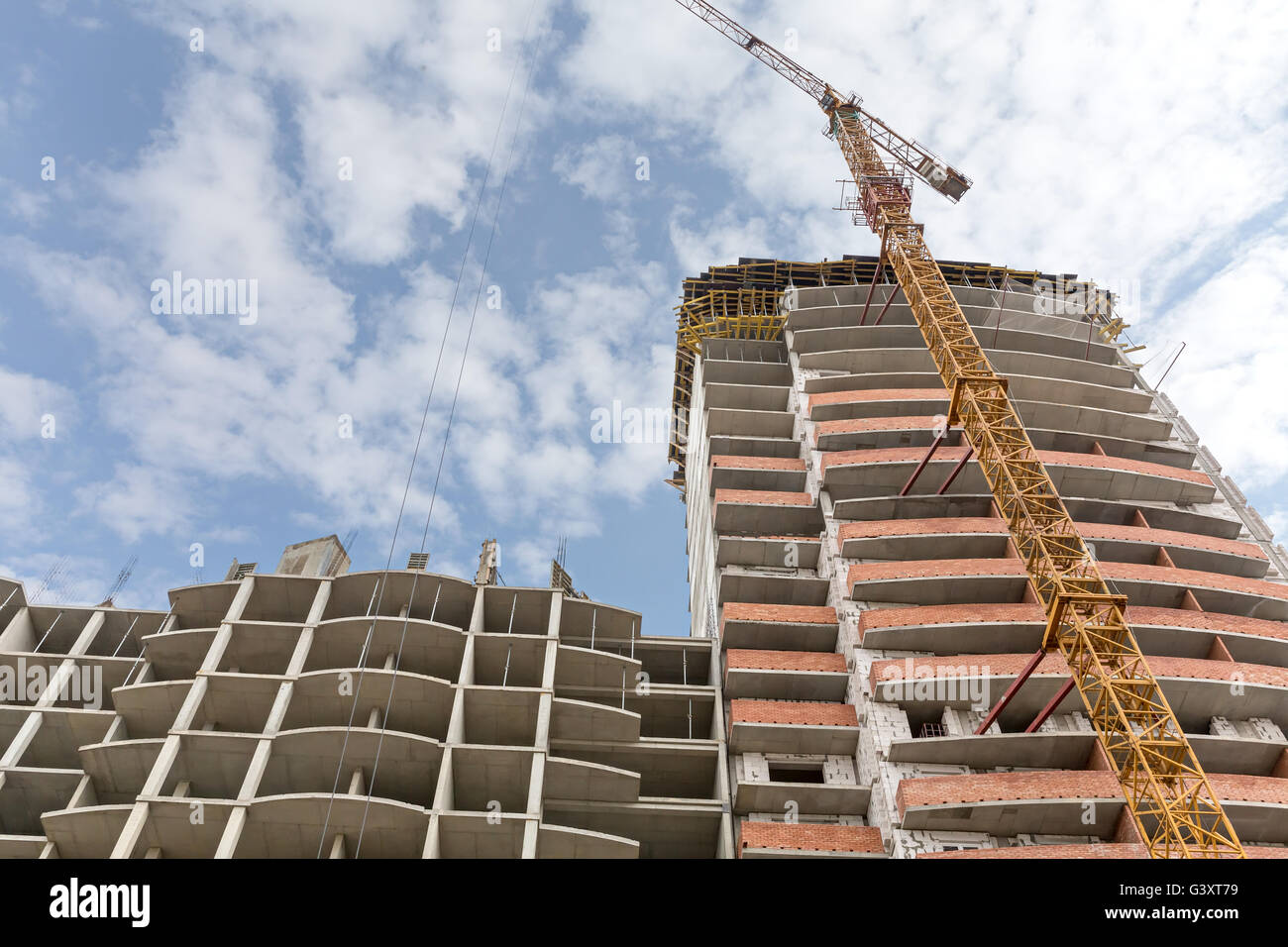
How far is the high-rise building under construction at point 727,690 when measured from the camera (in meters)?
28.7

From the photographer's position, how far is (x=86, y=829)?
28672mm

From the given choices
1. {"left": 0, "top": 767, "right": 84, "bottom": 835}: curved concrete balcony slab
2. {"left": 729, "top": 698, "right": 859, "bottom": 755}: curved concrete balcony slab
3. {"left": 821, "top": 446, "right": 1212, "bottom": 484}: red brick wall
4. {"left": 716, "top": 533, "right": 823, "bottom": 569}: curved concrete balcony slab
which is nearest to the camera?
{"left": 0, "top": 767, "right": 84, "bottom": 835}: curved concrete balcony slab

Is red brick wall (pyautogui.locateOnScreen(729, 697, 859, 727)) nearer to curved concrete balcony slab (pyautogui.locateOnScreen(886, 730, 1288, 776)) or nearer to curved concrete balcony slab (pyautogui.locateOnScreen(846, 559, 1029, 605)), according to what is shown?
curved concrete balcony slab (pyautogui.locateOnScreen(886, 730, 1288, 776))

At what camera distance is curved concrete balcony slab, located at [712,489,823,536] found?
141ft

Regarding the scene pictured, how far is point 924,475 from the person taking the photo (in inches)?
1673

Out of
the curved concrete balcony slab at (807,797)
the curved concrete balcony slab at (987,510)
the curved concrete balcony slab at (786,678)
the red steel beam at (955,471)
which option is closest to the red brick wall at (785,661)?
the curved concrete balcony slab at (786,678)

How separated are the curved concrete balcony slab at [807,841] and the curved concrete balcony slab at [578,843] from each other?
395 centimetres

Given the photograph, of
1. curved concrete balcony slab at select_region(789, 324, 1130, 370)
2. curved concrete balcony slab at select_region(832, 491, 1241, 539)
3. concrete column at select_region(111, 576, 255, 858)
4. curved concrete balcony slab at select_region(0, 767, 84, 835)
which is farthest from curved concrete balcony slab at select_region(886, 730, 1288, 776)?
curved concrete balcony slab at select_region(0, 767, 84, 835)

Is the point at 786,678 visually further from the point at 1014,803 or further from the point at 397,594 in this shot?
the point at 397,594

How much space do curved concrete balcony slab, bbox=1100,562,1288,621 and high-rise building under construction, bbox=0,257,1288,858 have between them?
164 millimetres

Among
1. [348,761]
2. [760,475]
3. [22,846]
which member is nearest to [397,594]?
[348,761]

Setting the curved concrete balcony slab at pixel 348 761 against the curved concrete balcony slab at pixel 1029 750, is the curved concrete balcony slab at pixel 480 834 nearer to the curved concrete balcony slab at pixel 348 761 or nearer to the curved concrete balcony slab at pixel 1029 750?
the curved concrete balcony slab at pixel 348 761

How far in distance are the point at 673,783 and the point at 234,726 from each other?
672 inches
